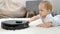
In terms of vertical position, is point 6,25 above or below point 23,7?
below

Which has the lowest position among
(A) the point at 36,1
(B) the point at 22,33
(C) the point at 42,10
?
(B) the point at 22,33

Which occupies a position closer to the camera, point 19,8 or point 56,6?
point 19,8

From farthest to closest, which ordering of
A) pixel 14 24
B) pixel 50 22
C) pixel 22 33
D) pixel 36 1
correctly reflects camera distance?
pixel 36 1 < pixel 50 22 < pixel 14 24 < pixel 22 33

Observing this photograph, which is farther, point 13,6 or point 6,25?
point 13,6

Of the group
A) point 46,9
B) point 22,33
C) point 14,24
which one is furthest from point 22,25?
point 46,9

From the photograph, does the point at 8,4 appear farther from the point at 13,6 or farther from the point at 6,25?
the point at 6,25

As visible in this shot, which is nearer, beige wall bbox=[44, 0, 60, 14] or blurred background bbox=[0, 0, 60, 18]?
blurred background bbox=[0, 0, 60, 18]

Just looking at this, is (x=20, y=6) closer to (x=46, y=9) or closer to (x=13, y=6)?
(x=13, y=6)

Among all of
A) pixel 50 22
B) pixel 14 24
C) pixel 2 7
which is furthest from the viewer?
pixel 2 7

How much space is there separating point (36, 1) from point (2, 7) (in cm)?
71

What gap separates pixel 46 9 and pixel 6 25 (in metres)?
0.43

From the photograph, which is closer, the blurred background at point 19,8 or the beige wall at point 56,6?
the blurred background at point 19,8

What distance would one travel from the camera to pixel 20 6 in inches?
108

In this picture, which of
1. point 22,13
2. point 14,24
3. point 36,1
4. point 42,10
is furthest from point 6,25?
point 36,1
